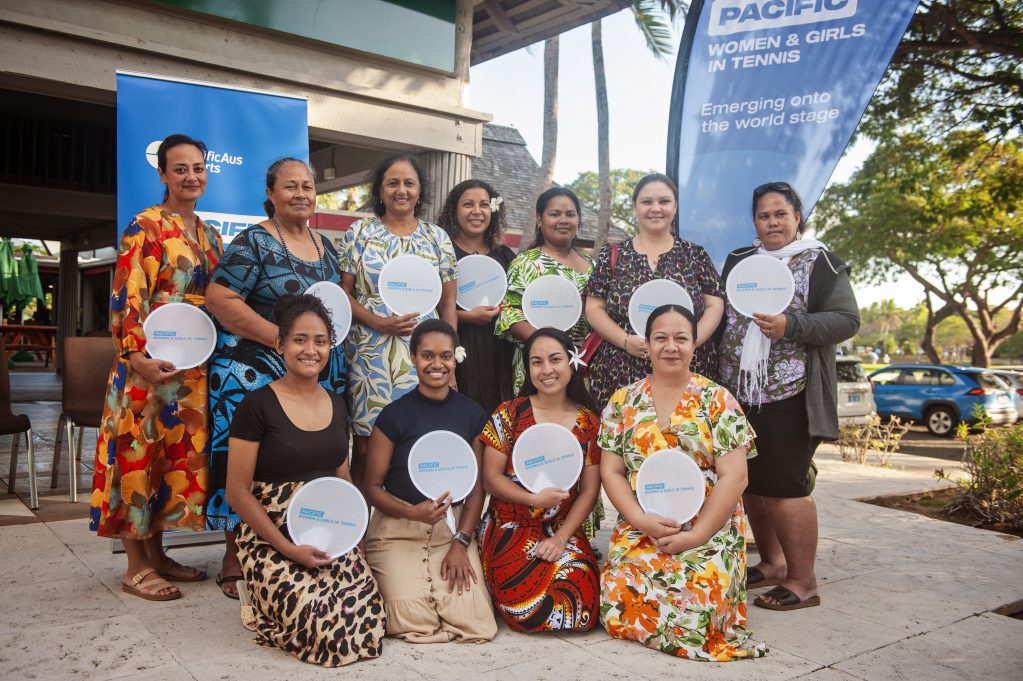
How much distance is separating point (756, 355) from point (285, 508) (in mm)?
2157

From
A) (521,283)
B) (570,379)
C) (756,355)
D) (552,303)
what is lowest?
(570,379)

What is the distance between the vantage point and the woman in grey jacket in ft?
11.6

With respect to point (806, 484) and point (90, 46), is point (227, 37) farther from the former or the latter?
point (806, 484)

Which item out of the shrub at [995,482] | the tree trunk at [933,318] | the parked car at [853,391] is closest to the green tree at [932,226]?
the tree trunk at [933,318]

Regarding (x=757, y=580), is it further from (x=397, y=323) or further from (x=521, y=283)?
(x=397, y=323)

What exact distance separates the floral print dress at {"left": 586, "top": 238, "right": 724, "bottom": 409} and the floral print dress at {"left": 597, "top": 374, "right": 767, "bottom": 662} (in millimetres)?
451

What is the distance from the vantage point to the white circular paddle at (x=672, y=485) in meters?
3.02

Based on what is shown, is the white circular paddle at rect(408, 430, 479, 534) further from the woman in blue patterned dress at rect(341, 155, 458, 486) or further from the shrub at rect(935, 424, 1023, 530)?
the shrub at rect(935, 424, 1023, 530)

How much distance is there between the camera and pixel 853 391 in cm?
1174

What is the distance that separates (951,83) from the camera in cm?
968

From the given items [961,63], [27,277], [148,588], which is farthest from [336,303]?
[27,277]

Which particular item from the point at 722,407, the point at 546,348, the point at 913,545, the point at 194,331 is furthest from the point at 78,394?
the point at 913,545

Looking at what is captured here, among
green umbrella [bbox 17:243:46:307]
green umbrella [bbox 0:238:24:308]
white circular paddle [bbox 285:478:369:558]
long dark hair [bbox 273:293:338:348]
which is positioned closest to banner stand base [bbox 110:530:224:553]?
white circular paddle [bbox 285:478:369:558]

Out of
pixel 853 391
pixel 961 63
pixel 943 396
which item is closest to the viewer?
pixel 961 63
